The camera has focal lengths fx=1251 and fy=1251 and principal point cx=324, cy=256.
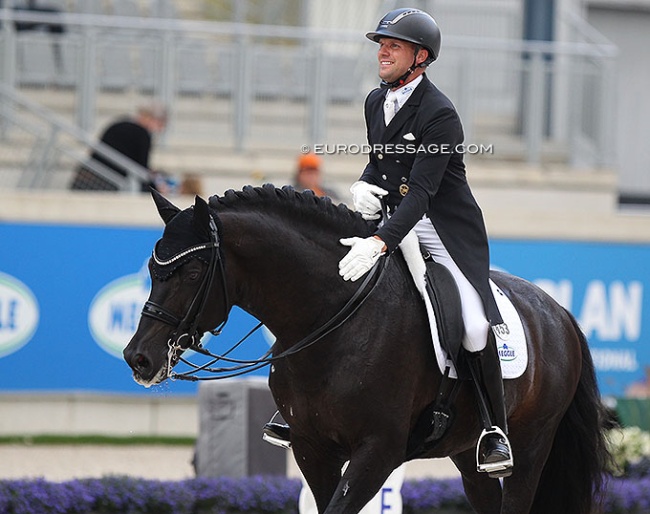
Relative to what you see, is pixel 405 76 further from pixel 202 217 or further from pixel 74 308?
pixel 74 308

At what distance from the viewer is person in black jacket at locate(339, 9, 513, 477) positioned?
17.9 ft

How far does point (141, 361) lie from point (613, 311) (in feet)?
26.7

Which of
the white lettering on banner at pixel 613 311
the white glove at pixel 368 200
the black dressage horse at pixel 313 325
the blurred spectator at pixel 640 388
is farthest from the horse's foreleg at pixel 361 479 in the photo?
the blurred spectator at pixel 640 388

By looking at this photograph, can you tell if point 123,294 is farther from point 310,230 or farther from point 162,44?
point 310,230

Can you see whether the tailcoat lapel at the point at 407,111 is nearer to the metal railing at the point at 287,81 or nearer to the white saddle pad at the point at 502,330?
the white saddle pad at the point at 502,330

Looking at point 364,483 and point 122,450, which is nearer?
point 364,483

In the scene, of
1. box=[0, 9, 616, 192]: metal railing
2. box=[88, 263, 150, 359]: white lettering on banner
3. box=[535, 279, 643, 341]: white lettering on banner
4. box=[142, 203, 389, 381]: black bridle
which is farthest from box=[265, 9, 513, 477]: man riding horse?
box=[0, 9, 616, 192]: metal railing

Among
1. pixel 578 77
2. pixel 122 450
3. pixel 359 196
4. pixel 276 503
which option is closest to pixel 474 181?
pixel 578 77

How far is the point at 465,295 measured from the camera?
18.5 ft

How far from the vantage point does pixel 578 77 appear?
14.7 m

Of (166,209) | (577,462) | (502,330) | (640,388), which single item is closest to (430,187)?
(502,330)

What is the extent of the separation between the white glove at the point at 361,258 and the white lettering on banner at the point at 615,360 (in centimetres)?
730

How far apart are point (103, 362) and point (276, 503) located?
3935mm

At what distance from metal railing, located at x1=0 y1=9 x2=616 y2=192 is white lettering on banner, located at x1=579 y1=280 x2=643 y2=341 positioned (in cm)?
278
